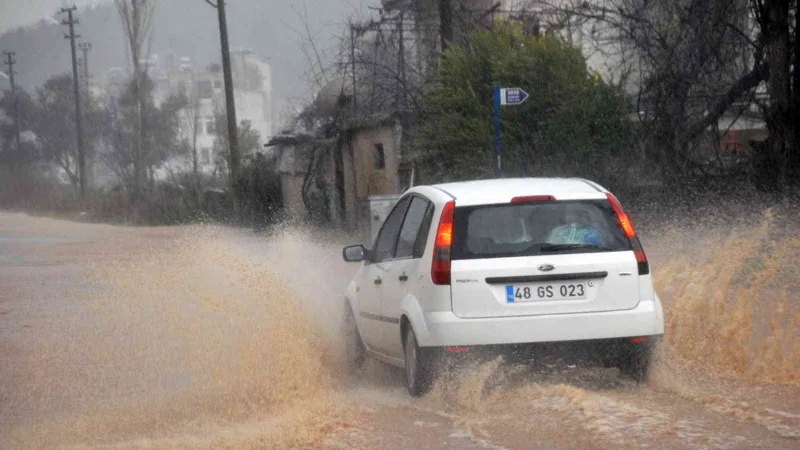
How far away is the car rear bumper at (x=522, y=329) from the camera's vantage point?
798 cm

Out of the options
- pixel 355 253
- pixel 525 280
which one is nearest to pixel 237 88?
pixel 355 253

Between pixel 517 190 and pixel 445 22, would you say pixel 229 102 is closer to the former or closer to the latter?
pixel 445 22

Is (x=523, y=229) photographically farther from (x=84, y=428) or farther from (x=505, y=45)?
(x=505, y=45)

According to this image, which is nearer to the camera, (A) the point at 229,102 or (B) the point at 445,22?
(B) the point at 445,22

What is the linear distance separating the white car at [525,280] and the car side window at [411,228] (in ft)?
0.46

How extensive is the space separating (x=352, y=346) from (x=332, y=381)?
783 millimetres

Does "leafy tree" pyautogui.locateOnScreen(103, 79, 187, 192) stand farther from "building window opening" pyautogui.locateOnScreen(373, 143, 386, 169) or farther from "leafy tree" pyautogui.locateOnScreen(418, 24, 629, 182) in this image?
"leafy tree" pyautogui.locateOnScreen(418, 24, 629, 182)

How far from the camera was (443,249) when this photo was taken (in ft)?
26.8

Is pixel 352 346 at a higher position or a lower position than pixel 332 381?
higher

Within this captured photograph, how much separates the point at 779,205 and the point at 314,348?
10.5 meters

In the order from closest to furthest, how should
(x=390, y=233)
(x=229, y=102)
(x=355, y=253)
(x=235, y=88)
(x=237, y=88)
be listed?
1. (x=355, y=253)
2. (x=390, y=233)
3. (x=229, y=102)
4. (x=235, y=88)
5. (x=237, y=88)

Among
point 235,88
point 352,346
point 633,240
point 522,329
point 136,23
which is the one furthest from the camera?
point 235,88

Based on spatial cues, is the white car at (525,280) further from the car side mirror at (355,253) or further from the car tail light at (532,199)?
the car side mirror at (355,253)

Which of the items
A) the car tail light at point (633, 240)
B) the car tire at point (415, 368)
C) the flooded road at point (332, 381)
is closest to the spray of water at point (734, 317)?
the flooded road at point (332, 381)
